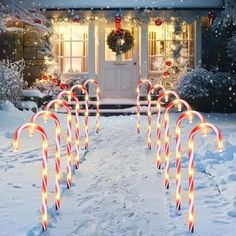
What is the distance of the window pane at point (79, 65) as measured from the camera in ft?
63.7

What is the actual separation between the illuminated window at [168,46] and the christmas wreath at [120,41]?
830mm

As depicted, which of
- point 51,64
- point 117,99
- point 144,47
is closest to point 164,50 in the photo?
point 144,47

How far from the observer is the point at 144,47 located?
18.8 meters

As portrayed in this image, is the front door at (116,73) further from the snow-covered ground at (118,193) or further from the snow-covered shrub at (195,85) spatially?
the snow-covered ground at (118,193)

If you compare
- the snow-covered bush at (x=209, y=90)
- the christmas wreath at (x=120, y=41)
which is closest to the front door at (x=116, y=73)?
the christmas wreath at (x=120, y=41)

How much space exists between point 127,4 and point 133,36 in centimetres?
147

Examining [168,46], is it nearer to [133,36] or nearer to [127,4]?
[133,36]

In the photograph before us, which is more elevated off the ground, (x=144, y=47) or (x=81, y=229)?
(x=144, y=47)

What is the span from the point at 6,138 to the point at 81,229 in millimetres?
6605

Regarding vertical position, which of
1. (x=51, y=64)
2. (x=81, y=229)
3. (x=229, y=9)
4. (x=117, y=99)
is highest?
(x=229, y=9)

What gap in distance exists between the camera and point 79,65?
19453mm

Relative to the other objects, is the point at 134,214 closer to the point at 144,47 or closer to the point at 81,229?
the point at 81,229

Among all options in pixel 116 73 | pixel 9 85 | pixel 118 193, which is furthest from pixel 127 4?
pixel 118 193

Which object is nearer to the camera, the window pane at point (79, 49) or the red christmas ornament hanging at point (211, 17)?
the red christmas ornament hanging at point (211, 17)
